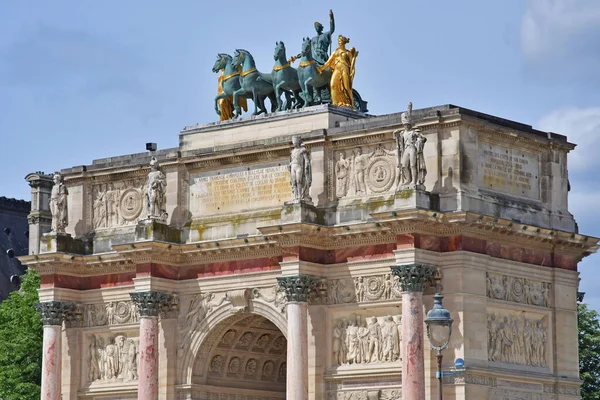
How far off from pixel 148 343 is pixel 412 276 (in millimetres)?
10512

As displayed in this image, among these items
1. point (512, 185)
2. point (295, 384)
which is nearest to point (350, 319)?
point (295, 384)

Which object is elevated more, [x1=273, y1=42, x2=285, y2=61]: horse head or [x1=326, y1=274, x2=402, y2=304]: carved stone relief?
[x1=273, y1=42, x2=285, y2=61]: horse head

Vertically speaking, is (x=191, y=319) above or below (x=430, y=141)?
below

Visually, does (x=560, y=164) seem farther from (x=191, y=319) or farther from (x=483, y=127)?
(x=191, y=319)

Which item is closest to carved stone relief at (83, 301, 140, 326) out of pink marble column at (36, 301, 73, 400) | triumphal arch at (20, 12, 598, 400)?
triumphal arch at (20, 12, 598, 400)

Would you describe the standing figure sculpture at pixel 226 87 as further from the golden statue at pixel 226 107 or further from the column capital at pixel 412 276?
the column capital at pixel 412 276

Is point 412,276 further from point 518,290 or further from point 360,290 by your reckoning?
point 518,290

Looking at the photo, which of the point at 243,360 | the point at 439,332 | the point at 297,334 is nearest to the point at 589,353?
the point at 243,360

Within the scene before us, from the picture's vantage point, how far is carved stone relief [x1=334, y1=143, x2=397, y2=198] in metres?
61.8

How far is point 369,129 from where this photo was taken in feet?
204

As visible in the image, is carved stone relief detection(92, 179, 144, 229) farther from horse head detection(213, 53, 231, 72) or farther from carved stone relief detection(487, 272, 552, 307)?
carved stone relief detection(487, 272, 552, 307)

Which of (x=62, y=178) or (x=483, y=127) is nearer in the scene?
(x=483, y=127)

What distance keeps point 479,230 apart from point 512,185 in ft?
8.87

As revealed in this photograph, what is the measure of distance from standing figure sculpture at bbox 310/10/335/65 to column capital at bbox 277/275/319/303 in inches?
310
